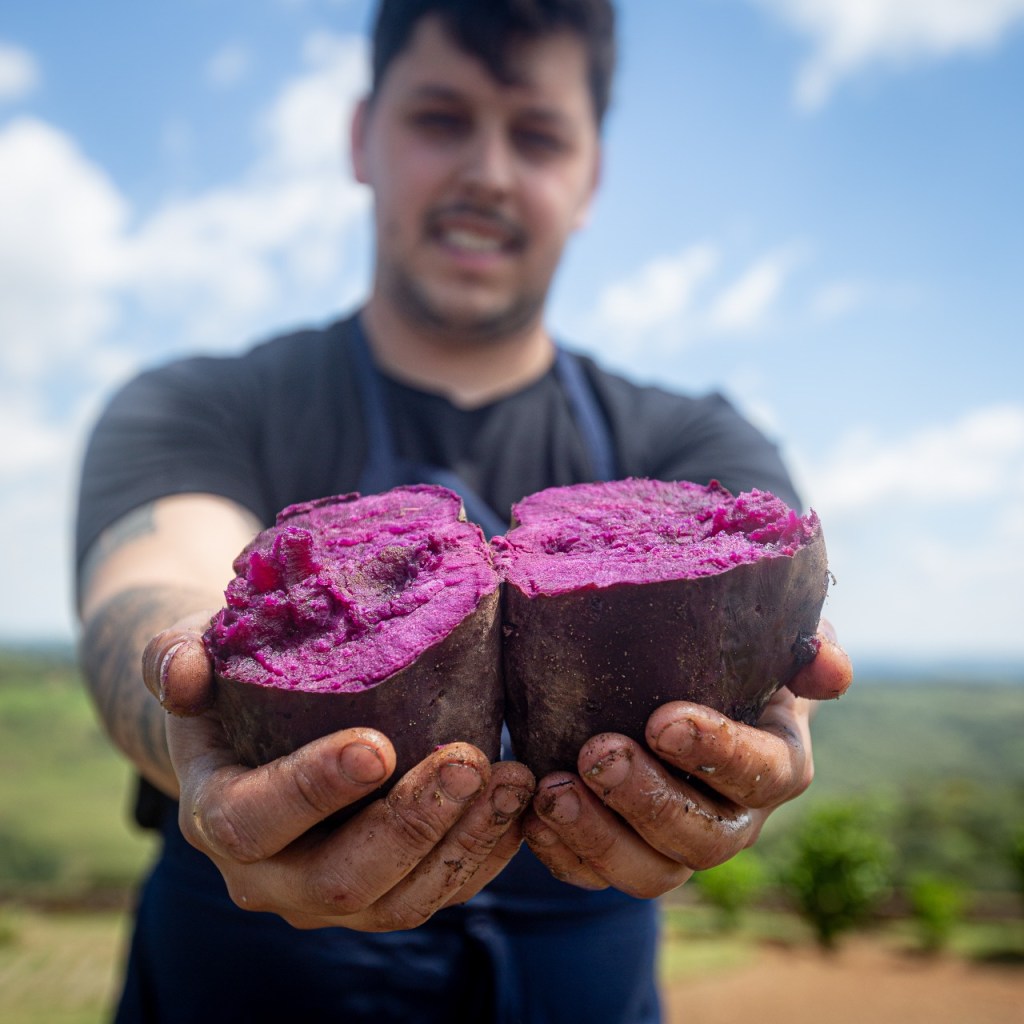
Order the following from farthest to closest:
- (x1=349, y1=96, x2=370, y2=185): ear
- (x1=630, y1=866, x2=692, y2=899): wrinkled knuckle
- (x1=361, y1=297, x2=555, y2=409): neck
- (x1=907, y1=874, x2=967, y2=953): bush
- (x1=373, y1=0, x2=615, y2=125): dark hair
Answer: (x1=907, y1=874, x2=967, y2=953): bush
(x1=349, y1=96, x2=370, y2=185): ear
(x1=361, y1=297, x2=555, y2=409): neck
(x1=373, y1=0, x2=615, y2=125): dark hair
(x1=630, y1=866, x2=692, y2=899): wrinkled knuckle

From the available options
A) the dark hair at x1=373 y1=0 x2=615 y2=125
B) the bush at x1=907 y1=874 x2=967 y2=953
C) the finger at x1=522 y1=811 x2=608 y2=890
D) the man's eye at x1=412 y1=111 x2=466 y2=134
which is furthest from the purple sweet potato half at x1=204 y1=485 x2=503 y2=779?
the bush at x1=907 y1=874 x2=967 y2=953

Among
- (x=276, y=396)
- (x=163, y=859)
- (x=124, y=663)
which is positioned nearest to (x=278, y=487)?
(x=276, y=396)

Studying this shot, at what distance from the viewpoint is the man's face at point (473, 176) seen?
12.3ft

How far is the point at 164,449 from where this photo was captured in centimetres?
338

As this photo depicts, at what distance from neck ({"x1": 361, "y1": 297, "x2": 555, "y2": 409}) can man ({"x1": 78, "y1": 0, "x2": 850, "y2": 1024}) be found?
14mm

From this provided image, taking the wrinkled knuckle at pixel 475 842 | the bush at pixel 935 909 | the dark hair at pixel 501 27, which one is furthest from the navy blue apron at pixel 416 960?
the bush at pixel 935 909

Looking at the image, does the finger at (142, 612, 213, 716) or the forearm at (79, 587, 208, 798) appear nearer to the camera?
the finger at (142, 612, 213, 716)

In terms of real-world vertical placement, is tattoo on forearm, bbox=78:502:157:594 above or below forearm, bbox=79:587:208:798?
above

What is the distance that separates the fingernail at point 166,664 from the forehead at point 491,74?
279cm

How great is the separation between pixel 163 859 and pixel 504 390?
8.05ft

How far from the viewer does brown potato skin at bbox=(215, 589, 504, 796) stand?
6.13 feet

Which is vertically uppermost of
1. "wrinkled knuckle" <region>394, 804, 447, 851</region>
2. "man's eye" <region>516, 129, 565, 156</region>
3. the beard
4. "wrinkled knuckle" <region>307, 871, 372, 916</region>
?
"man's eye" <region>516, 129, 565, 156</region>

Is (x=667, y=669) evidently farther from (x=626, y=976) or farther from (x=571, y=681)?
(x=626, y=976)

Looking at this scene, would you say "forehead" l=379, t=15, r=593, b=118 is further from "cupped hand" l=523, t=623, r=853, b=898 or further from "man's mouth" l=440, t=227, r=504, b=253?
"cupped hand" l=523, t=623, r=853, b=898
